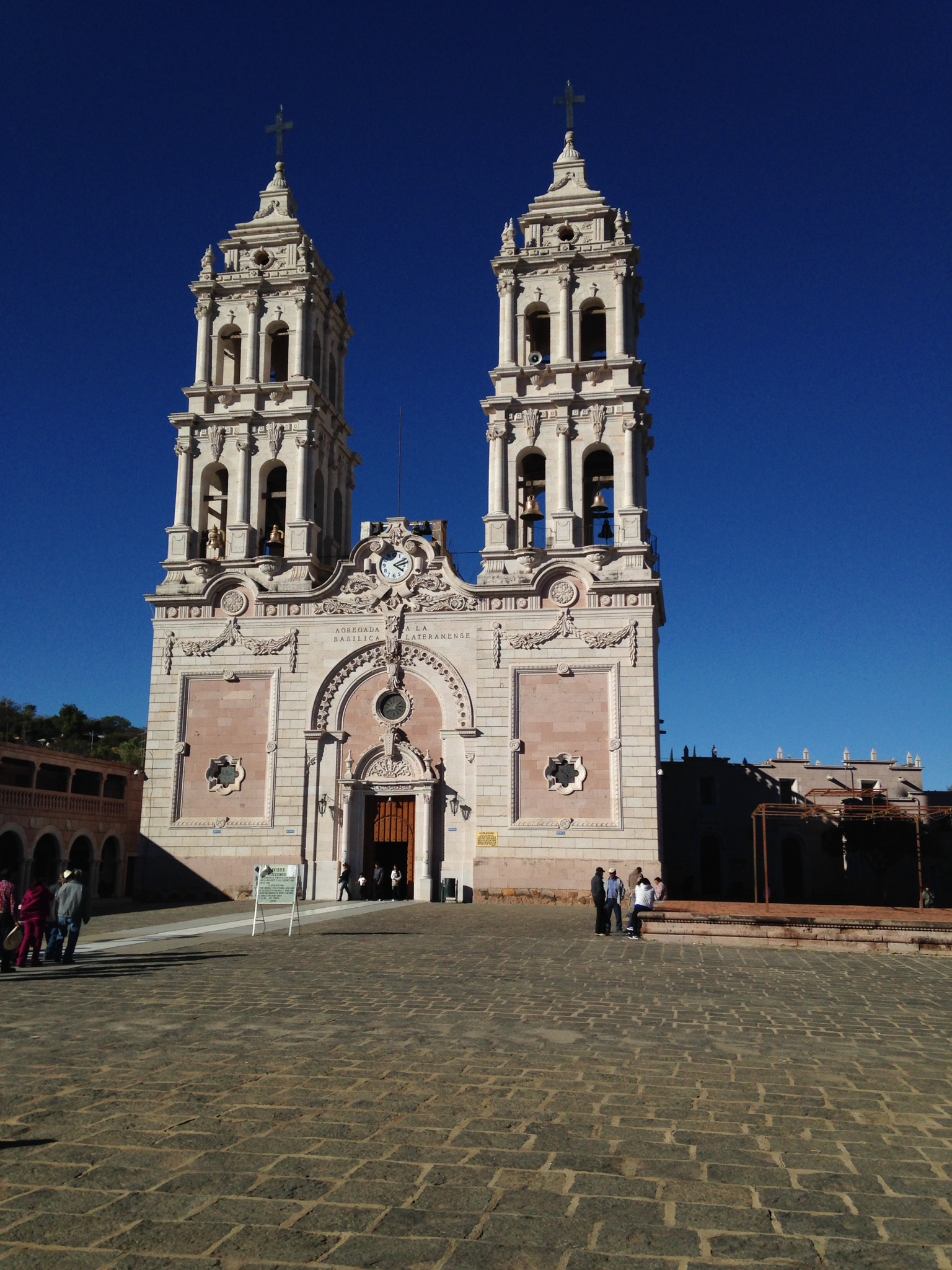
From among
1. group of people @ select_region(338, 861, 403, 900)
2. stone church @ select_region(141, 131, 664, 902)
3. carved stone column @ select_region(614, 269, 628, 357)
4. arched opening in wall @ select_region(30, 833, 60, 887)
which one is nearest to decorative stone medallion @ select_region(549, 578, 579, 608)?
stone church @ select_region(141, 131, 664, 902)

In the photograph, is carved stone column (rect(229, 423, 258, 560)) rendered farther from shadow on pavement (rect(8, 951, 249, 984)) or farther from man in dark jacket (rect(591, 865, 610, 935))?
shadow on pavement (rect(8, 951, 249, 984))

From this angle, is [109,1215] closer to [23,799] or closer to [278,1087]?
[278,1087]

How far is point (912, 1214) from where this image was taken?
5.33 m

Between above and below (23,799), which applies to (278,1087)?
below

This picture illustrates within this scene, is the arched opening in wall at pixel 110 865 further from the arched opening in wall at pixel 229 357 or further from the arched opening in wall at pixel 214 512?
the arched opening in wall at pixel 229 357

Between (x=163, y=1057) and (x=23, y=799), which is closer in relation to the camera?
(x=163, y=1057)

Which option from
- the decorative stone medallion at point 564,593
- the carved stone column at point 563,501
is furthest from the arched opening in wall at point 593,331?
the decorative stone medallion at point 564,593

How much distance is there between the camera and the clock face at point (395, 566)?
3406 centimetres

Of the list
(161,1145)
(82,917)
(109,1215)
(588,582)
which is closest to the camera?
(109,1215)

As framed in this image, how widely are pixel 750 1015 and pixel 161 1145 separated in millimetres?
6957

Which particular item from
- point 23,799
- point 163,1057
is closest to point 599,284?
point 23,799

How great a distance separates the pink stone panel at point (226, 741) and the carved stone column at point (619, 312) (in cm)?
1639

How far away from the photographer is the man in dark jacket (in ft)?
65.6

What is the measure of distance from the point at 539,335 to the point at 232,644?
16.0m
